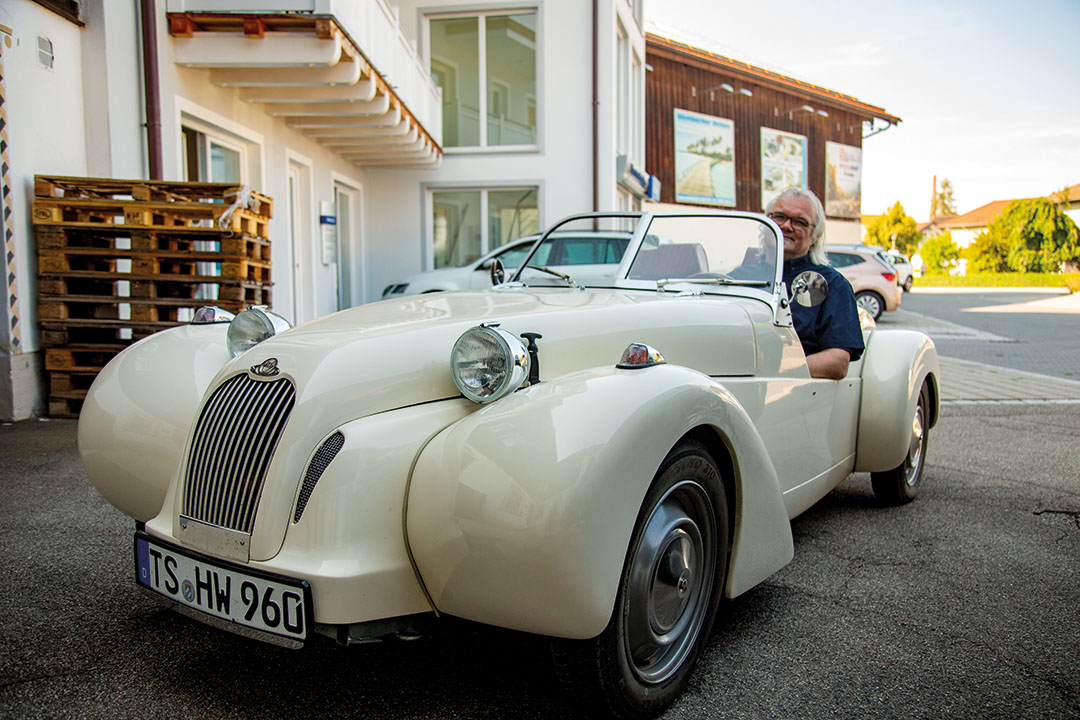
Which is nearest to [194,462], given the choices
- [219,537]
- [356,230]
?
[219,537]

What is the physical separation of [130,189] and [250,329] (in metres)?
3.96

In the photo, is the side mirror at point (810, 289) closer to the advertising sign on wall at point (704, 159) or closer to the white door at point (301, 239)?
the white door at point (301, 239)

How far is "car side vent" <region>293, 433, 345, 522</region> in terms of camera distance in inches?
78.7

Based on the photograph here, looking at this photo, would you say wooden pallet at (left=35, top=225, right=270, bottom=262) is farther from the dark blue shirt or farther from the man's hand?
the man's hand

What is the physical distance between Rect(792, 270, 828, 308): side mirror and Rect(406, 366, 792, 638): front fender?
131 centimetres

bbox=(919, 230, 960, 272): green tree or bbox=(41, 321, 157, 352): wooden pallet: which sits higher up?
bbox=(919, 230, 960, 272): green tree

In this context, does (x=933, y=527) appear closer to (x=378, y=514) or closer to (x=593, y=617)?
(x=593, y=617)

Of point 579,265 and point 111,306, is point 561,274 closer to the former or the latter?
point 579,265

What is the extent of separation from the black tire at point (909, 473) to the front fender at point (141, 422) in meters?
3.30

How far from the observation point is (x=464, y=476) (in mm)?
1909

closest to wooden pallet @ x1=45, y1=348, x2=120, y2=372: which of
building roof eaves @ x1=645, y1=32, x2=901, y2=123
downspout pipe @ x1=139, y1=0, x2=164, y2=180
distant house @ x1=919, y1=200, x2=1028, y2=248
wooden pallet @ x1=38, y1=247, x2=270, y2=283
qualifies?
→ wooden pallet @ x1=38, y1=247, x2=270, y2=283

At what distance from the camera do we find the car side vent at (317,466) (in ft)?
6.56

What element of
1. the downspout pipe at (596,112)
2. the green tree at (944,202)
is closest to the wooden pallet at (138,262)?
the downspout pipe at (596,112)

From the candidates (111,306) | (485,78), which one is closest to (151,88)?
(111,306)
